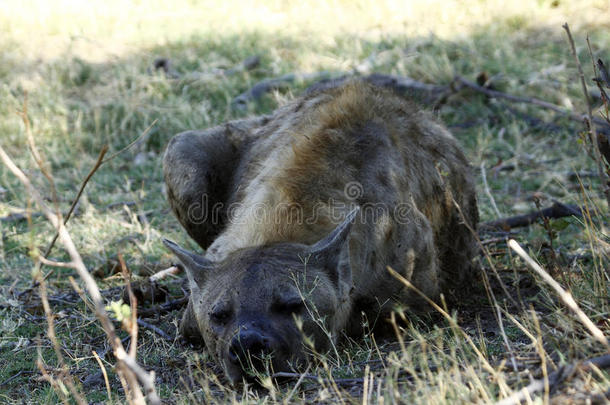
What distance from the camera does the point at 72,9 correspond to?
9.06 m

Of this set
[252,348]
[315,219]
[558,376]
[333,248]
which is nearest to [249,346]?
[252,348]

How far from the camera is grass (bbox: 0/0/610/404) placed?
279cm

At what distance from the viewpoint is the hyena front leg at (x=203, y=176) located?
13.6 ft

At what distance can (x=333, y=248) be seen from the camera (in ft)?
9.28

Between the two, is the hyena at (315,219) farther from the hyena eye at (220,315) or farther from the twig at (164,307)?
the twig at (164,307)

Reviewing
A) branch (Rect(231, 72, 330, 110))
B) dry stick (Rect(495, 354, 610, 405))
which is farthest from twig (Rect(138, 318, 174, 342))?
branch (Rect(231, 72, 330, 110))

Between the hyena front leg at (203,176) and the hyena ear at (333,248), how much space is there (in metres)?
1.34

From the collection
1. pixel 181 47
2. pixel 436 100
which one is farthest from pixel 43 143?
pixel 436 100

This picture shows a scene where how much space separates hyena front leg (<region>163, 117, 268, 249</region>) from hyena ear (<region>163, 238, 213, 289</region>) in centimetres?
116

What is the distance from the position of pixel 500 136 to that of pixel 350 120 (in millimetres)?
3081

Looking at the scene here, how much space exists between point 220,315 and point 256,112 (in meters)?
4.25

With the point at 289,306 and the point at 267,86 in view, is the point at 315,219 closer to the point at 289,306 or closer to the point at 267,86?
the point at 289,306

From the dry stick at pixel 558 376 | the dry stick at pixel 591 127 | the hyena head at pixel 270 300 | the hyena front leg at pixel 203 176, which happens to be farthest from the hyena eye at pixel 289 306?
the hyena front leg at pixel 203 176

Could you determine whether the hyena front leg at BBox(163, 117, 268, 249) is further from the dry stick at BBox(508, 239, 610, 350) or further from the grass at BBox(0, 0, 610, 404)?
the dry stick at BBox(508, 239, 610, 350)
